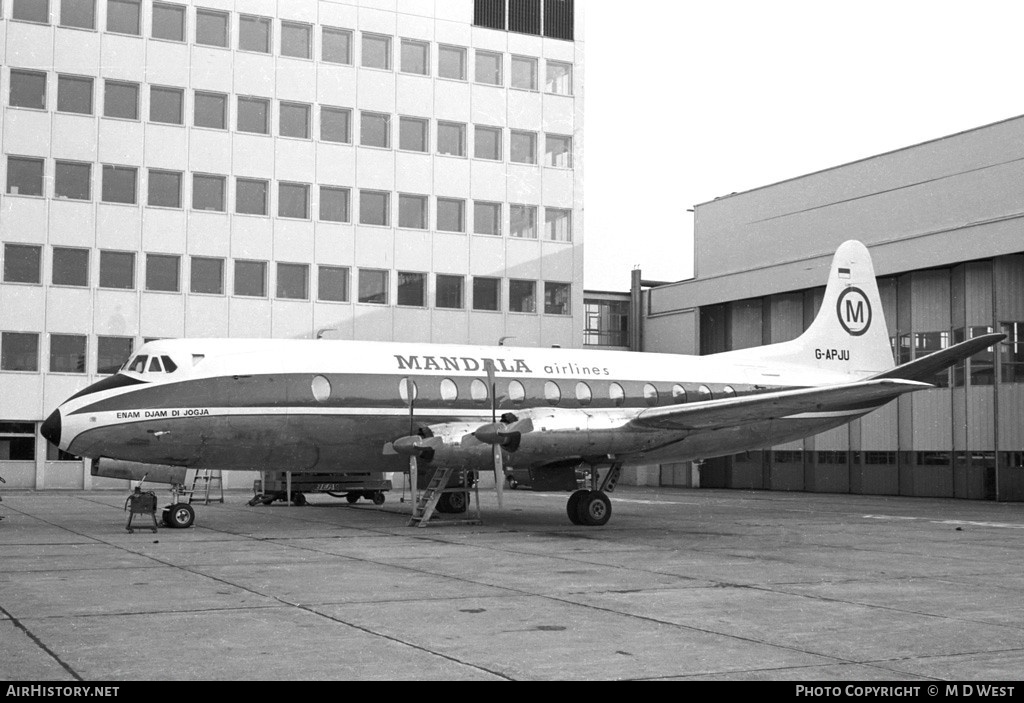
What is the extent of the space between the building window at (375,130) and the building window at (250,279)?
7.38m

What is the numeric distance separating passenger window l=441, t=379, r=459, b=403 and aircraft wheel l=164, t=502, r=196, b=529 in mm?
5913

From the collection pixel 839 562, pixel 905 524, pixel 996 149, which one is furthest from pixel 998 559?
pixel 996 149

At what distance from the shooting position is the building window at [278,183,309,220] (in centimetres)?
4594

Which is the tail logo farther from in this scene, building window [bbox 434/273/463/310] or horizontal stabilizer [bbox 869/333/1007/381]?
building window [bbox 434/273/463/310]

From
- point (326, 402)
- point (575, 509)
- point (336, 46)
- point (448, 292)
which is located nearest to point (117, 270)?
point (336, 46)

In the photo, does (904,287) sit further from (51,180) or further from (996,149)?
(51,180)

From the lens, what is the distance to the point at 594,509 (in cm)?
2325

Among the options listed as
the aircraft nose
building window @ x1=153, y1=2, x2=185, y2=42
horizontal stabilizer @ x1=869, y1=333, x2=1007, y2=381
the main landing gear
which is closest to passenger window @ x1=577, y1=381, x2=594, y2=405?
the main landing gear

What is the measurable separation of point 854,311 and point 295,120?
26781mm

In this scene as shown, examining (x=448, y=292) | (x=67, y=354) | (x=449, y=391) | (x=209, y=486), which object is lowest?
(x=209, y=486)

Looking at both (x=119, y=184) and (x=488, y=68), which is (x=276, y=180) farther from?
(x=488, y=68)

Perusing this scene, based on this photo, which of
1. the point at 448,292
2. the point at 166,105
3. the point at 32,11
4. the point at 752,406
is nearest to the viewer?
the point at 752,406

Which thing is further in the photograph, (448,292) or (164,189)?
(448,292)

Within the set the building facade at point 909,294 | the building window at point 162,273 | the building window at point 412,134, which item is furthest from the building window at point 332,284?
the building facade at point 909,294
